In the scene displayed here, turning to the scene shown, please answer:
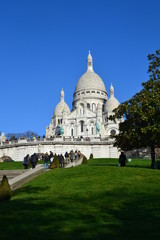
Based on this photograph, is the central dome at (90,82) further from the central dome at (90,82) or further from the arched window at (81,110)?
the arched window at (81,110)

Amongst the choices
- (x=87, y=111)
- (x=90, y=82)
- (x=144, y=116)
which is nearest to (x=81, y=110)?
(x=87, y=111)

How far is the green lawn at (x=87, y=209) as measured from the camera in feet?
30.2

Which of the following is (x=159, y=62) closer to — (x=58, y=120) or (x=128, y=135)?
(x=128, y=135)

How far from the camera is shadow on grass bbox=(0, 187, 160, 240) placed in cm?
904

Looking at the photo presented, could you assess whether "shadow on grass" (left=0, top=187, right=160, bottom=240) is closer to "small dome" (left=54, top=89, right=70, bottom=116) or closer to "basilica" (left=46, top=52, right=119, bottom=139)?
"basilica" (left=46, top=52, right=119, bottom=139)

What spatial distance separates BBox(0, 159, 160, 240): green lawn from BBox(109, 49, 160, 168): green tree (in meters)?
8.64

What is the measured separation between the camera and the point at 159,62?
1153 inches

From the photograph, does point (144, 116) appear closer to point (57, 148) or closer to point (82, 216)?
point (82, 216)

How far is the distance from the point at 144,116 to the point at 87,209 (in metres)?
17.1

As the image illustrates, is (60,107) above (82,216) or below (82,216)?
above

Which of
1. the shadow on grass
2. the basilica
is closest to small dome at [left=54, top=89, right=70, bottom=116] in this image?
the basilica

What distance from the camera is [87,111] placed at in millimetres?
107562

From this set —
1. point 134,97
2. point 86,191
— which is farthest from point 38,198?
point 134,97

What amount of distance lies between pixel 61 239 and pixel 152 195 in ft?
22.6
